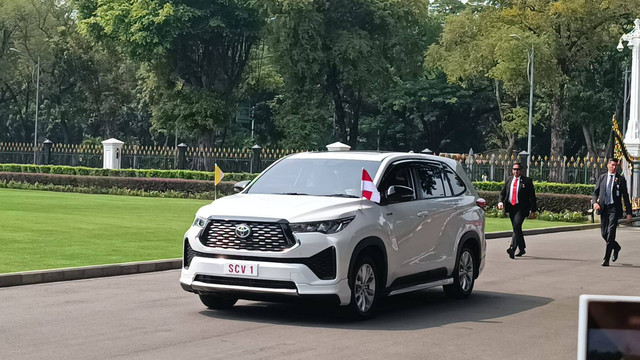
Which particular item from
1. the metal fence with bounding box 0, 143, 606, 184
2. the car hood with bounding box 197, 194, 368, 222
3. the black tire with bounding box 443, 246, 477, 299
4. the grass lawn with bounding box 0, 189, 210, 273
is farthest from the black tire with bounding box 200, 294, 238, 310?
the metal fence with bounding box 0, 143, 606, 184

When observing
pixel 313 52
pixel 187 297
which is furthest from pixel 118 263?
pixel 313 52

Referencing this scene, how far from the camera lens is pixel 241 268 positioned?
9453 mm

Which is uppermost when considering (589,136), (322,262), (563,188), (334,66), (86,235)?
(334,66)

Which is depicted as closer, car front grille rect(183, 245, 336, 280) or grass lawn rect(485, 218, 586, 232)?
car front grille rect(183, 245, 336, 280)

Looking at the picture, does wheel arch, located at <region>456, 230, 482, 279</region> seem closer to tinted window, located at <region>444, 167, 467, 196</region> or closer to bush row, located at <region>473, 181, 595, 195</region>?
tinted window, located at <region>444, 167, 467, 196</region>

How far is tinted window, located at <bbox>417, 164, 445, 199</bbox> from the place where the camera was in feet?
37.9

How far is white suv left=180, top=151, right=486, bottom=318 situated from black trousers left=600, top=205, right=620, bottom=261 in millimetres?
6293

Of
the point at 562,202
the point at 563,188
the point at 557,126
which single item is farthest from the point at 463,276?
the point at 557,126

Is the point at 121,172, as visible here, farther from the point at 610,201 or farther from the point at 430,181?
the point at 430,181

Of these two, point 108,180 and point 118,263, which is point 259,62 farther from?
point 118,263

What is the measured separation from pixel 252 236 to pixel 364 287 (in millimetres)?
1250

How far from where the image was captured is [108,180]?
4762cm

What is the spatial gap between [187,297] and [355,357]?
14.3ft

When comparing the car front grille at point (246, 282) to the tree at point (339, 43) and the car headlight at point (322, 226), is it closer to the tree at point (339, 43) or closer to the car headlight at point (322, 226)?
the car headlight at point (322, 226)
